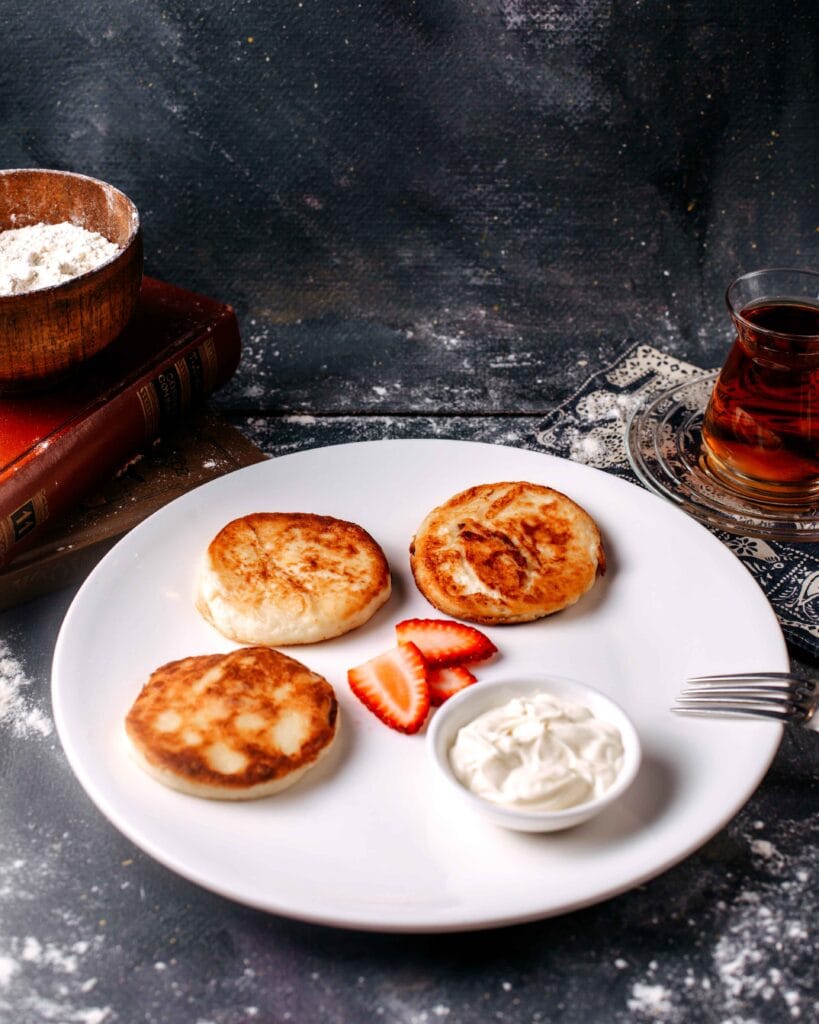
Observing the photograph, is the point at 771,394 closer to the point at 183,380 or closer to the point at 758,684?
the point at 758,684

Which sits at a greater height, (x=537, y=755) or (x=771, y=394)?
(x=771, y=394)

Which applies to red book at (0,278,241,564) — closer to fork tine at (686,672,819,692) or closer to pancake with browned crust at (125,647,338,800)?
pancake with browned crust at (125,647,338,800)

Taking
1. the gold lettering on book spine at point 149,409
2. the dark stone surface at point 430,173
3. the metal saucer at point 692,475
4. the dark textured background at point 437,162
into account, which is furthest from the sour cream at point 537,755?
the dark textured background at point 437,162

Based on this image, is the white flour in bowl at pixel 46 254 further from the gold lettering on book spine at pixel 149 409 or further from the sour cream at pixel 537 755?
the sour cream at pixel 537 755

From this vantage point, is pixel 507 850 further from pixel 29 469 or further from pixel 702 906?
pixel 29 469

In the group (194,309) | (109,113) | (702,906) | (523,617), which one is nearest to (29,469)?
(194,309)

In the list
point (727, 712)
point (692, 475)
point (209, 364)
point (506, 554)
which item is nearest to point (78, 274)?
point (209, 364)
